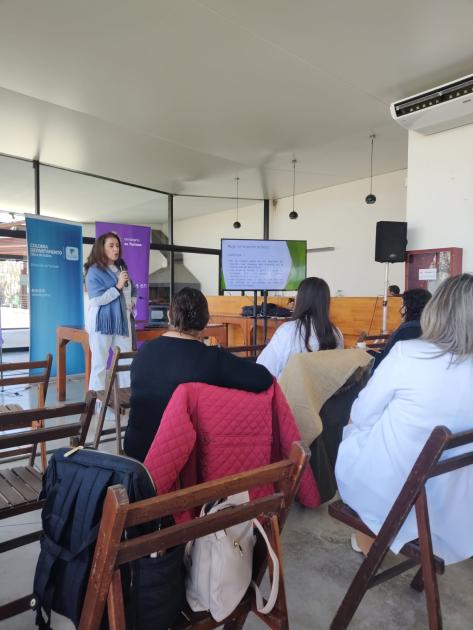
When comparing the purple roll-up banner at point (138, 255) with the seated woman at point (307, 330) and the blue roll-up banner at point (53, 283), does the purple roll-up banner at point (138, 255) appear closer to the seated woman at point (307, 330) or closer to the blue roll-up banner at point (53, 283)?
the blue roll-up banner at point (53, 283)

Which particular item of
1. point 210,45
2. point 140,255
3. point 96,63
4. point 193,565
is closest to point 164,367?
point 193,565

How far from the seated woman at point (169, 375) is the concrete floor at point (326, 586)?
0.64 m

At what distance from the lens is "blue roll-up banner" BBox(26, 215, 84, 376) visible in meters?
4.76

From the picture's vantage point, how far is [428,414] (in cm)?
125

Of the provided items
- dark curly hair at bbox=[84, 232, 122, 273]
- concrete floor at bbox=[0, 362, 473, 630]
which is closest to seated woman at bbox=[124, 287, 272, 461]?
concrete floor at bbox=[0, 362, 473, 630]

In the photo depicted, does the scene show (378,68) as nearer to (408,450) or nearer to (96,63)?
(96,63)

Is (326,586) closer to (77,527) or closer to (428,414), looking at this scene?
(428,414)

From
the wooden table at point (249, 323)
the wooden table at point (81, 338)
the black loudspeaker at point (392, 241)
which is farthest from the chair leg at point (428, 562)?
the wooden table at point (249, 323)

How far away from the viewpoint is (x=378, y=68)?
3359 millimetres

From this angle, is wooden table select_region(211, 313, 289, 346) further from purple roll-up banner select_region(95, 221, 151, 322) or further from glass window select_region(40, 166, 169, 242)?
glass window select_region(40, 166, 169, 242)

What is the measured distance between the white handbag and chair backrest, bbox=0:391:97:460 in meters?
0.51

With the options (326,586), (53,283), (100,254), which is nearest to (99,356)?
(100,254)

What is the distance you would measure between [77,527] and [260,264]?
325 centimetres

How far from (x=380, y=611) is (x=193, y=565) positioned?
2.83ft
